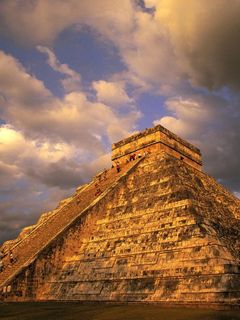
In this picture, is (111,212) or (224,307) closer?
(224,307)

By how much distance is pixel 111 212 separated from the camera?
15.6 m

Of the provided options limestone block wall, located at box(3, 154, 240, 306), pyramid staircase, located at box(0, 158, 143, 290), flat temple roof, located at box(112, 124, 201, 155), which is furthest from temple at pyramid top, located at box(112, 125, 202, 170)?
limestone block wall, located at box(3, 154, 240, 306)

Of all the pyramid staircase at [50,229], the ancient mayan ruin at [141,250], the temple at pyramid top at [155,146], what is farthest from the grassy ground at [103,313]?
the temple at pyramid top at [155,146]

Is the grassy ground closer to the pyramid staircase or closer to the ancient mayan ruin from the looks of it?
the ancient mayan ruin

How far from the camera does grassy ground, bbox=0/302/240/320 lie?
8.10m

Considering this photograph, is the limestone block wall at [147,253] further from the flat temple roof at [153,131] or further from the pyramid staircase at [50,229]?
the flat temple roof at [153,131]

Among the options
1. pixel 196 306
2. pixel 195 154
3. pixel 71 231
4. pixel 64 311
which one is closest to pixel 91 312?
pixel 64 311

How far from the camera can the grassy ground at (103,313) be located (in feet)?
26.6

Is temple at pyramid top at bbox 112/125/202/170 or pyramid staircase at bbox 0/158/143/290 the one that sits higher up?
temple at pyramid top at bbox 112/125/202/170

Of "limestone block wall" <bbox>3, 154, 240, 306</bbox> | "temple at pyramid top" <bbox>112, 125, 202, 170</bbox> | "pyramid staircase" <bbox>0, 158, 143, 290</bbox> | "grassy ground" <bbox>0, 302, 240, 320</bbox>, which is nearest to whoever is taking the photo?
"grassy ground" <bbox>0, 302, 240, 320</bbox>

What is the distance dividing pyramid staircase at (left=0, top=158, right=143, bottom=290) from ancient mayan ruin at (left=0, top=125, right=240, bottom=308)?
2.9 inches

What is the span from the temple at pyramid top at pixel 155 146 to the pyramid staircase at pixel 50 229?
2007mm

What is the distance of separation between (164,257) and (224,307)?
9.14ft

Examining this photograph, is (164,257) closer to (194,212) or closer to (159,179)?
(194,212)
